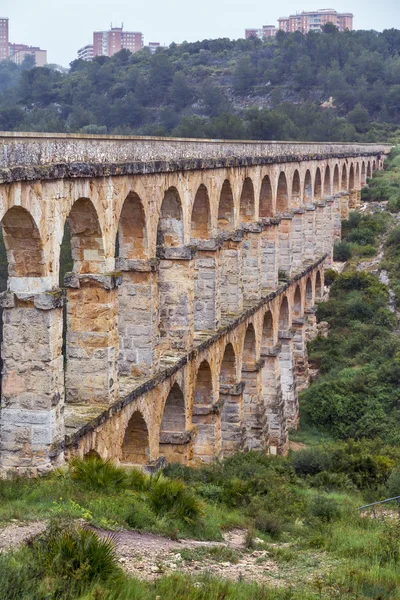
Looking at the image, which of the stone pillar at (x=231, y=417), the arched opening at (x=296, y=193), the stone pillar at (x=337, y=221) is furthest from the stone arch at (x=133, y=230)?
the stone pillar at (x=337, y=221)

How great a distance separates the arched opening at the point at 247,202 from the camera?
24859 mm

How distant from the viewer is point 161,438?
18516 mm

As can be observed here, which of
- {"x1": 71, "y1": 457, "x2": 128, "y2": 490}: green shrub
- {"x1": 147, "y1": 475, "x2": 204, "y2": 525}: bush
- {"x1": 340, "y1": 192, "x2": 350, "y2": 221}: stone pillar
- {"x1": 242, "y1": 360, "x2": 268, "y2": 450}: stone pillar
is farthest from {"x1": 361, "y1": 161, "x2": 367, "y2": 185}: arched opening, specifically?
{"x1": 71, "y1": 457, "x2": 128, "y2": 490}: green shrub

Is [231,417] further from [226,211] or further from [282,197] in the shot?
[282,197]

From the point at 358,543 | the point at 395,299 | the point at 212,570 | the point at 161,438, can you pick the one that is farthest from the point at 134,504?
the point at 395,299

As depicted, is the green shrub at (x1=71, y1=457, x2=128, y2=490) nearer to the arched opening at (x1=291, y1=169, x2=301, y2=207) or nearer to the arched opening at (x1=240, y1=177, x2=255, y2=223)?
the arched opening at (x1=240, y1=177, x2=255, y2=223)

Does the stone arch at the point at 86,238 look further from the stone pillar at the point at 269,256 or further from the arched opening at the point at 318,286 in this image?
the arched opening at the point at 318,286

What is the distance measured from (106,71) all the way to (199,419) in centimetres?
7180

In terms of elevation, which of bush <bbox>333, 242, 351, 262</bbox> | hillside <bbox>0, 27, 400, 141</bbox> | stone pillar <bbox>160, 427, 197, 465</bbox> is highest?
A: hillside <bbox>0, 27, 400, 141</bbox>

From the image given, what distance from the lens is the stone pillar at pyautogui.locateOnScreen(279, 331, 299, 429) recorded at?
3031cm

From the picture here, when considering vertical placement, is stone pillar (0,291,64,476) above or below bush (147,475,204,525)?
above

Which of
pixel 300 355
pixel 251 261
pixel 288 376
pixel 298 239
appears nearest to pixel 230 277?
pixel 251 261

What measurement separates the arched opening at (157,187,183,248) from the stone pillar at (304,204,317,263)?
16899 mm

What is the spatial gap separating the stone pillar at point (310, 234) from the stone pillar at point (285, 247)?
13.6ft
